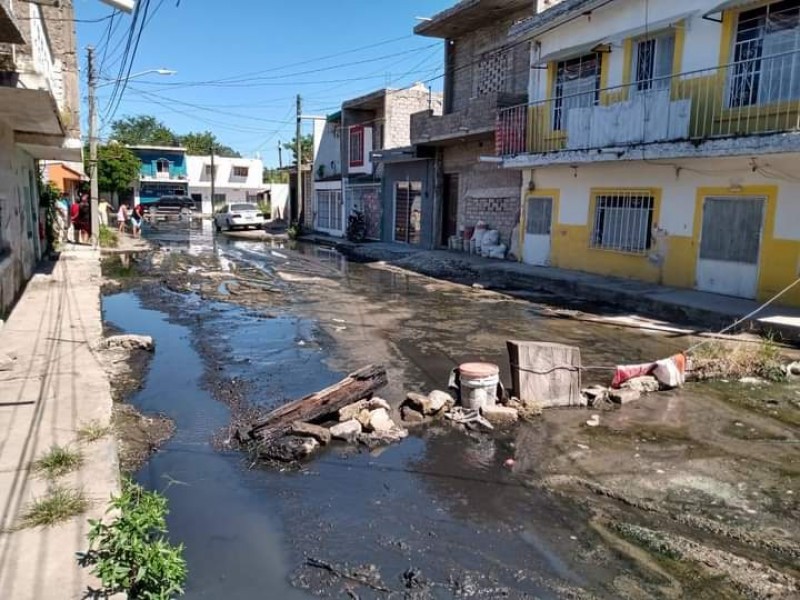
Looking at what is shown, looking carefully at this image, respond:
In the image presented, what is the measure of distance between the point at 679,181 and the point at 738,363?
23.7 ft

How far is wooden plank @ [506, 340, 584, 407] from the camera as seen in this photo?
7.09 metres

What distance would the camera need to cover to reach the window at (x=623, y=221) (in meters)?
15.7

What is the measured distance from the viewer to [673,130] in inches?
535

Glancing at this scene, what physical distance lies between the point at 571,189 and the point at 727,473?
13.6 meters

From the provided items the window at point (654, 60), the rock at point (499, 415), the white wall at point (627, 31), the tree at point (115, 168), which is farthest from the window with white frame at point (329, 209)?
the rock at point (499, 415)

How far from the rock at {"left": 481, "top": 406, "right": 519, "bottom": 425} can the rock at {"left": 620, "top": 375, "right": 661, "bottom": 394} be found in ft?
6.04

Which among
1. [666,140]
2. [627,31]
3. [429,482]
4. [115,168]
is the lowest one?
[429,482]

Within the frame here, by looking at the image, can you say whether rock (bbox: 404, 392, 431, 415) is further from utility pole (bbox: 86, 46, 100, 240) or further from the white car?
the white car

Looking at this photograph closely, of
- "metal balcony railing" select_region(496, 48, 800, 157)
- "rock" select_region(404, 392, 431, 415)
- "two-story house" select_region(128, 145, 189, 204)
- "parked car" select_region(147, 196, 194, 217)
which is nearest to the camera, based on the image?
"rock" select_region(404, 392, 431, 415)

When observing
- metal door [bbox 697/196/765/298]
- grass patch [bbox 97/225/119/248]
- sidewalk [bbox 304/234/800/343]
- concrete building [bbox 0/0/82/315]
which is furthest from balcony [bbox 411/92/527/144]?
grass patch [bbox 97/225/119/248]

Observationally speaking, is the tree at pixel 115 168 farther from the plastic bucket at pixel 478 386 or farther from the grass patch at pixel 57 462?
the grass patch at pixel 57 462

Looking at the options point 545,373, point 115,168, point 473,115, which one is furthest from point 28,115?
point 115,168

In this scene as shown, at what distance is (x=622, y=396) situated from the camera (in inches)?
289

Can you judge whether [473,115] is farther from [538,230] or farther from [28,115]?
[28,115]
